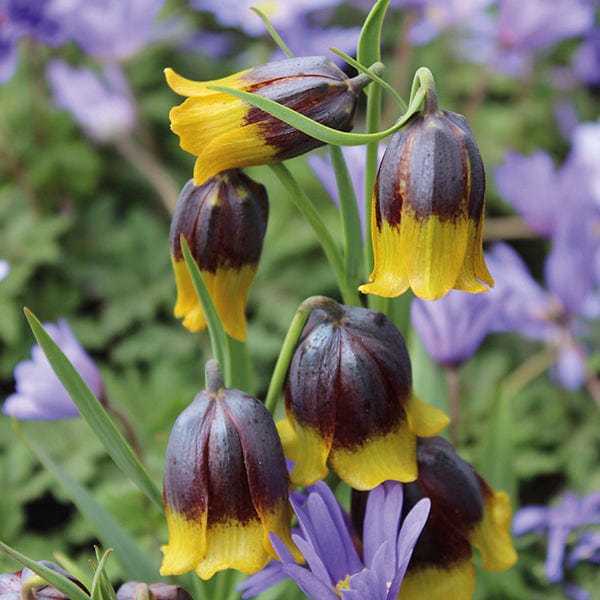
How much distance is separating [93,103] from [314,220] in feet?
3.17

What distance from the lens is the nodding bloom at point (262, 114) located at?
67 cm

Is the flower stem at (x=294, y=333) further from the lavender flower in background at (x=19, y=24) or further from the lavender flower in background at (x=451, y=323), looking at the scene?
the lavender flower in background at (x=19, y=24)

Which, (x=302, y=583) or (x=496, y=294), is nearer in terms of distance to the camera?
(x=302, y=583)

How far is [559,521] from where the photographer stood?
1.06m

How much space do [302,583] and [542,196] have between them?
0.93 metres

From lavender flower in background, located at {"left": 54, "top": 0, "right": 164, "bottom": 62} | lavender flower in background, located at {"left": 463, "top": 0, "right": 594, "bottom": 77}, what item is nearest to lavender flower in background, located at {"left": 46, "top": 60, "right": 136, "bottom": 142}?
lavender flower in background, located at {"left": 54, "top": 0, "right": 164, "bottom": 62}

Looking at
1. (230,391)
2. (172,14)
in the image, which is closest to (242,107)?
(230,391)

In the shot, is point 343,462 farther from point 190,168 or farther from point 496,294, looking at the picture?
point 190,168

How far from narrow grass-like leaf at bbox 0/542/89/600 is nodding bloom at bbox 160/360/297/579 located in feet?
Answer: 0.21

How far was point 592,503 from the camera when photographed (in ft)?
3.47

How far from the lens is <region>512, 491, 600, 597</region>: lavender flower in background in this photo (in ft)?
3.36

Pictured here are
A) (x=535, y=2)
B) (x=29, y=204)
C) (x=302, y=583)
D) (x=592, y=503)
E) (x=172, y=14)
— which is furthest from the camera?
(x=172, y=14)

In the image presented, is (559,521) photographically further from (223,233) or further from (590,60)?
(590,60)

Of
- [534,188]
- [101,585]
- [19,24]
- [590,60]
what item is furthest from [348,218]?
[590,60]
